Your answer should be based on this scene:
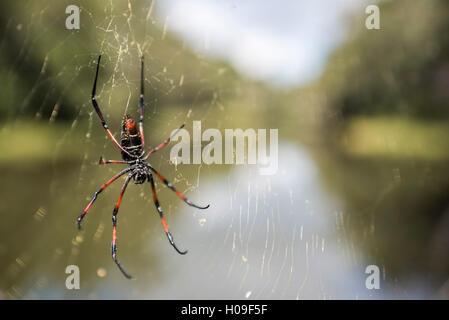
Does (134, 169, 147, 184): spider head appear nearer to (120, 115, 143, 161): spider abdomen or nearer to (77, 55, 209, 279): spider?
(77, 55, 209, 279): spider

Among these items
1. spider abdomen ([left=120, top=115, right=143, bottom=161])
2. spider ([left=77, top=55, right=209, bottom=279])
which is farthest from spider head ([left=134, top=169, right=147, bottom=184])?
spider abdomen ([left=120, top=115, right=143, bottom=161])

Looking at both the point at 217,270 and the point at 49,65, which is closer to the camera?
the point at 217,270

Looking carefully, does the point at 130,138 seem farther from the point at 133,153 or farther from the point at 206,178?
the point at 206,178

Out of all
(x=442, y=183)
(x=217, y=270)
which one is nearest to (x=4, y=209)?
(x=217, y=270)

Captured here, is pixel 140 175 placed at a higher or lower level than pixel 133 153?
lower

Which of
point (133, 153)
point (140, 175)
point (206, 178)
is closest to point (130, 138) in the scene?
point (133, 153)

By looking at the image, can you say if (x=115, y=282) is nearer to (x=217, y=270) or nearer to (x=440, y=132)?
(x=217, y=270)

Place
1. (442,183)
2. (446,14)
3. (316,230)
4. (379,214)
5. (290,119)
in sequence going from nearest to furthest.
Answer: (316,230) < (379,214) < (442,183) < (446,14) < (290,119)
